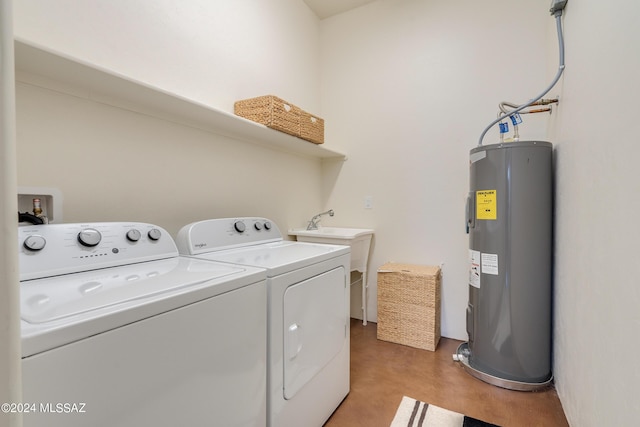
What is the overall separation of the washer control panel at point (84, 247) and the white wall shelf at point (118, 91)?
56cm

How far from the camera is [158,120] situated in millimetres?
1526

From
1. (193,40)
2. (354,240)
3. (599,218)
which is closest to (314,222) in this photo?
(354,240)

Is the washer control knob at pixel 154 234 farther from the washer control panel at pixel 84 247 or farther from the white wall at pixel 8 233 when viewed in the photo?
the white wall at pixel 8 233

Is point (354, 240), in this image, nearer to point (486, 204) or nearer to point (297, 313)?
point (486, 204)

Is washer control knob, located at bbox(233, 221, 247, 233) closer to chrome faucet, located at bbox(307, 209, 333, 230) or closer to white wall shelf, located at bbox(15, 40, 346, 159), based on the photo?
white wall shelf, located at bbox(15, 40, 346, 159)

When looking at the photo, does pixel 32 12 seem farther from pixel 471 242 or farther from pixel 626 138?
pixel 471 242

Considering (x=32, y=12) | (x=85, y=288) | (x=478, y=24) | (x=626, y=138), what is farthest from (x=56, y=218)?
(x=478, y=24)

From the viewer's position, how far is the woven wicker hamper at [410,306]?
7.05ft

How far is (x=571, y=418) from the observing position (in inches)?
53.7

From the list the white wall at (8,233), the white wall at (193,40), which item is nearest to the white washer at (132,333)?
the white wall at (8,233)

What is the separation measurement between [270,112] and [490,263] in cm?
158

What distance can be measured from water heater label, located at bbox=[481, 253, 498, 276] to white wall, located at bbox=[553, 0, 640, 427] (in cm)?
30

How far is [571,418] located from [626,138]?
127cm

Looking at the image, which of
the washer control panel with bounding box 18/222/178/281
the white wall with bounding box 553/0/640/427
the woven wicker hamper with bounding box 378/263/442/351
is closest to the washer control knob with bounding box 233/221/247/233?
the washer control panel with bounding box 18/222/178/281
